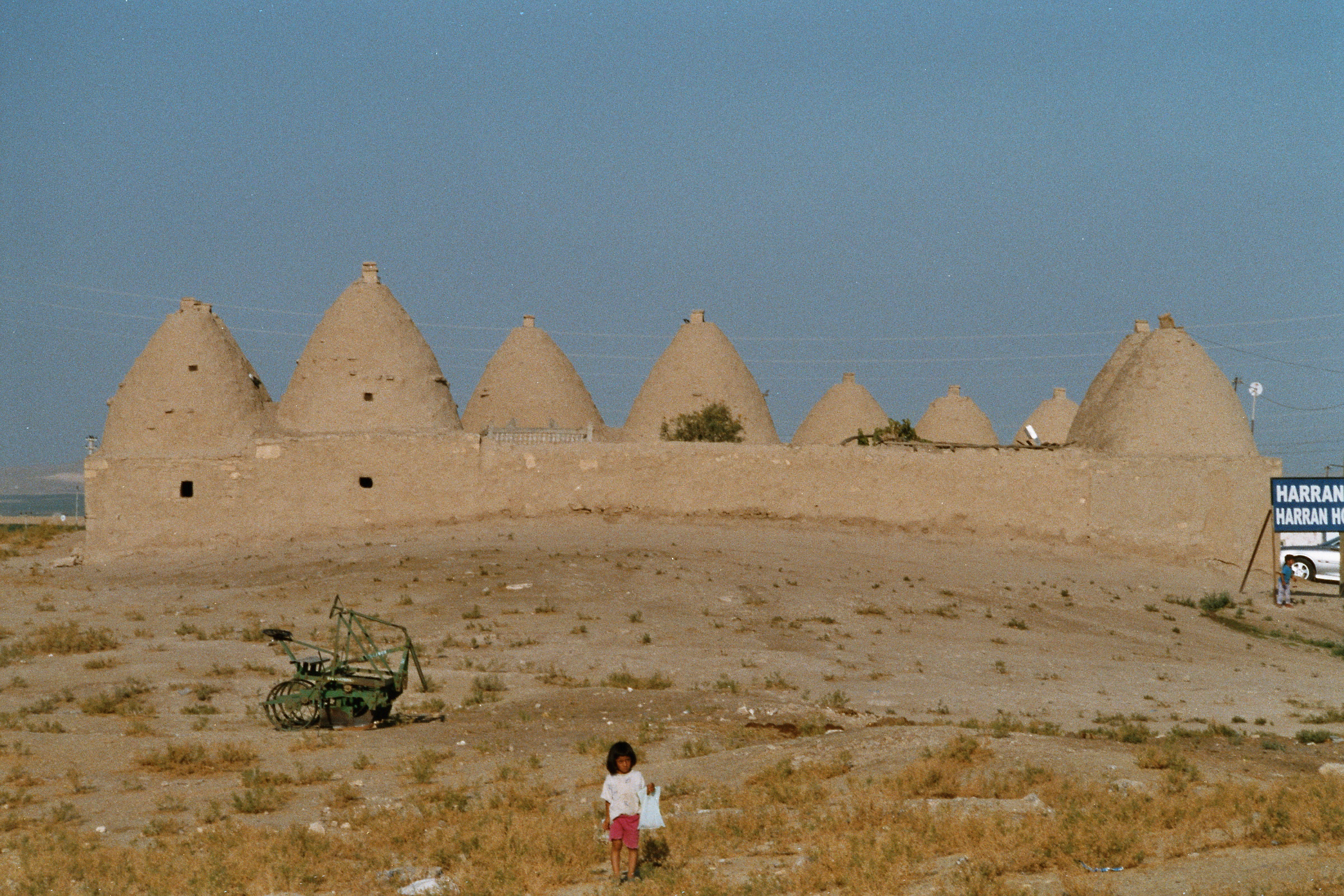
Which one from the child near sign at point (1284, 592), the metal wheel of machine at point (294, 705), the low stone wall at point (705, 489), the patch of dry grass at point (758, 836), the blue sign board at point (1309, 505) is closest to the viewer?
the patch of dry grass at point (758, 836)

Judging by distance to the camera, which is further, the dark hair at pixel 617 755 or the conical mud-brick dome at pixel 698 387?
the conical mud-brick dome at pixel 698 387

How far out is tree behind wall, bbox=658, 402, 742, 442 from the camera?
82.1ft

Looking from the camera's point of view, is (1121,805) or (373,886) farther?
(1121,805)

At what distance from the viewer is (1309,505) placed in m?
20.1

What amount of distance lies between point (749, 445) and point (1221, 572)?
326 inches

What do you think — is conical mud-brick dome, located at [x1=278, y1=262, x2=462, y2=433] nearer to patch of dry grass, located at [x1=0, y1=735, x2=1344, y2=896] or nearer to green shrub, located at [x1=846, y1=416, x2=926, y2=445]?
green shrub, located at [x1=846, y1=416, x2=926, y2=445]

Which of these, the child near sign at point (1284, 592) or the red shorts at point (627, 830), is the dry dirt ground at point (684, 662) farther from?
the child near sign at point (1284, 592)

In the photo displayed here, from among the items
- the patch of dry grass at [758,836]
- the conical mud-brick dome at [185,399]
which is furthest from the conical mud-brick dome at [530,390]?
the patch of dry grass at [758,836]

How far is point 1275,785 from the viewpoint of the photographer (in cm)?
745

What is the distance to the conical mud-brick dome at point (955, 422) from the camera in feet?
103

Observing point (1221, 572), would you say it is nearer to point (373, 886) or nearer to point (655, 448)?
point (655, 448)

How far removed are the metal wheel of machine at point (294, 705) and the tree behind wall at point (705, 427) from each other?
1476cm

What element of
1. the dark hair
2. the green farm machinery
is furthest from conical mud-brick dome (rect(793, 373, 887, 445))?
the dark hair

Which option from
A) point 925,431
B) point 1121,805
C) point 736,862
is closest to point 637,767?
point 736,862
